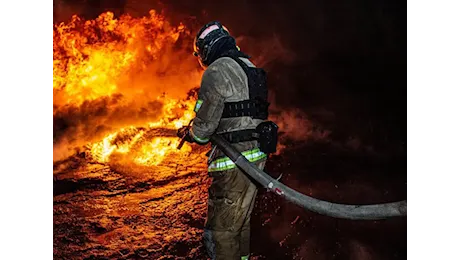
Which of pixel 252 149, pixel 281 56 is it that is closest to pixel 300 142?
pixel 281 56

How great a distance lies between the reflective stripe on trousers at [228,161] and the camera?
320 cm

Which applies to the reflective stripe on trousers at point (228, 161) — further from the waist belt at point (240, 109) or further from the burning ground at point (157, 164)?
the burning ground at point (157, 164)

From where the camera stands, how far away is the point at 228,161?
3.20 m

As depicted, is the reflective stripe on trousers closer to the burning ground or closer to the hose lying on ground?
the hose lying on ground

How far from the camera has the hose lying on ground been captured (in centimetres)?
236

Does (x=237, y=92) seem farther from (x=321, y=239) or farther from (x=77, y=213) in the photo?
(x=77, y=213)

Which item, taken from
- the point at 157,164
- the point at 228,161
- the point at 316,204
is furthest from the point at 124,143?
the point at 316,204

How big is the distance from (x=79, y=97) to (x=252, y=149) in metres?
6.33

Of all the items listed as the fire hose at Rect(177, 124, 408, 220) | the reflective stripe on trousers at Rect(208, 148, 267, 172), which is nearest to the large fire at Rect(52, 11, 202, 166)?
the reflective stripe on trousers at Rect(208, 148, 267, 172)

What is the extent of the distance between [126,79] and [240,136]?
6266 millimetres

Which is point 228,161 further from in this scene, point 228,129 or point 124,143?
point 124,143

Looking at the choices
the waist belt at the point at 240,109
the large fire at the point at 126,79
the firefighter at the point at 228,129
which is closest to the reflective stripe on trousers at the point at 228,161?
the firefighter at the point at 228,129

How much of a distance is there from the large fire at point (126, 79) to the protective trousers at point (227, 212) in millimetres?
4120

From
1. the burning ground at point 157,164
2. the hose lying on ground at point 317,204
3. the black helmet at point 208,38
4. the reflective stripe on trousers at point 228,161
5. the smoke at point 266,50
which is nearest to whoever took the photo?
the hose lying on ground at point 317,204
